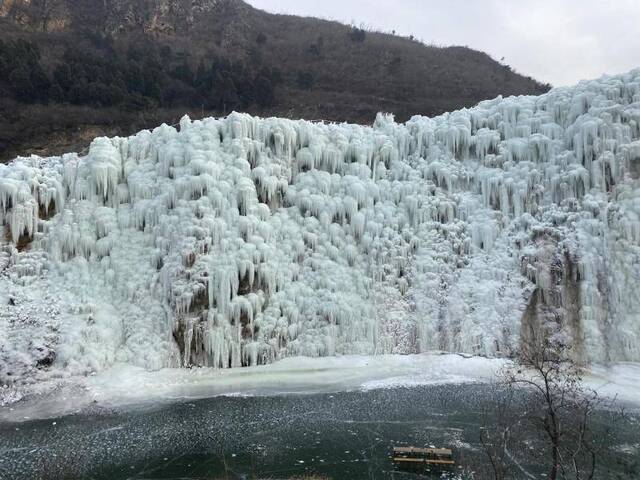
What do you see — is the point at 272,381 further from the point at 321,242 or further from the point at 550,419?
the point at 550,419

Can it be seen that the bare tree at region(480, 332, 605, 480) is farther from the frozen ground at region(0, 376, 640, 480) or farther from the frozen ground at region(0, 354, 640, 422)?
the frozen ground at region(0, 354, 640, 422)

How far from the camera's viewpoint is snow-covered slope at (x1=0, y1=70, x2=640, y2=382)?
1764cm

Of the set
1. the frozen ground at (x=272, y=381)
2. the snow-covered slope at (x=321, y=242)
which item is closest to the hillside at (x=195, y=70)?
the snow-covered slope at (x=321, y=242)

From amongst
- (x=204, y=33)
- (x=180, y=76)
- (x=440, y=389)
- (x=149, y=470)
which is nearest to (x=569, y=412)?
(x=440, y=389)

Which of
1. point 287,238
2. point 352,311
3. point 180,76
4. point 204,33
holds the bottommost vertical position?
point 352,311

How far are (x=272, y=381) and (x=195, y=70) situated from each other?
3641cm

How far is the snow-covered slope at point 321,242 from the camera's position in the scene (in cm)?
1764

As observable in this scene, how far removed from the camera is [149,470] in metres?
11.0

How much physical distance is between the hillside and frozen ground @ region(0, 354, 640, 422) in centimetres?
2136

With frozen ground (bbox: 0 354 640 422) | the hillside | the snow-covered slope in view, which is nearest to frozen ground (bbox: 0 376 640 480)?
frozen ground (bbox: 0 354 640 422)

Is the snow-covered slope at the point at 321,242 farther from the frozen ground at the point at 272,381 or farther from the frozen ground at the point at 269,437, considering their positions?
the frozen ground at the point at 269,437

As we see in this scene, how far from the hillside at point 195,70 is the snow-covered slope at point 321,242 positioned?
1617 centimetres

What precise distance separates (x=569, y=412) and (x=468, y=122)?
42.7 ft

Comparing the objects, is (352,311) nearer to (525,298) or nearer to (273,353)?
(273,353)
